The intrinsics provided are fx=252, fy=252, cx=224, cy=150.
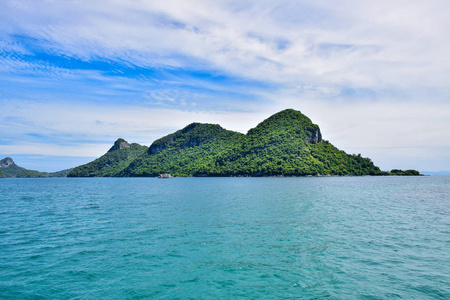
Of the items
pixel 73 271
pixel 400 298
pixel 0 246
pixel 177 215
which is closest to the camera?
pixel 400 298

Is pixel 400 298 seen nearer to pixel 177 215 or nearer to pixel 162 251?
pixel 162 251

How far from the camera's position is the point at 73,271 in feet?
57.8

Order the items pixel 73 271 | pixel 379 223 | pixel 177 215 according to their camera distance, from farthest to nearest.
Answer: pixel 177 215 < pixel 379 223 < pixel 73 271

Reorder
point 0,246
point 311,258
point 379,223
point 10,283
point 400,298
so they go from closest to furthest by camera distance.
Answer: point 400,298 → point 10,283 → point 311,258 → point 0,246 → point 379,223

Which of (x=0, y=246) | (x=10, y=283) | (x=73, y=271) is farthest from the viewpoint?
(x=0, y=246)

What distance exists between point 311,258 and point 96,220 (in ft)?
96.4

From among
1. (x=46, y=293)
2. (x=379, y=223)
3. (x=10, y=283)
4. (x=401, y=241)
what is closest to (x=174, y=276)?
(x=46, y=293)

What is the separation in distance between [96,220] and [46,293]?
22412mm

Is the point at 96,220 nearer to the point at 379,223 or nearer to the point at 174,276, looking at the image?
the point at 174,276

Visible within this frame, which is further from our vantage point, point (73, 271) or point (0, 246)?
point (0, 246)

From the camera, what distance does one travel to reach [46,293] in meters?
14.5

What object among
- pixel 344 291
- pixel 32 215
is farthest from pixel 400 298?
pixel 32 215

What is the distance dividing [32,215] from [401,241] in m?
49.8

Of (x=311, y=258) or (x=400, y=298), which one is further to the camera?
(x=311, y=258)
